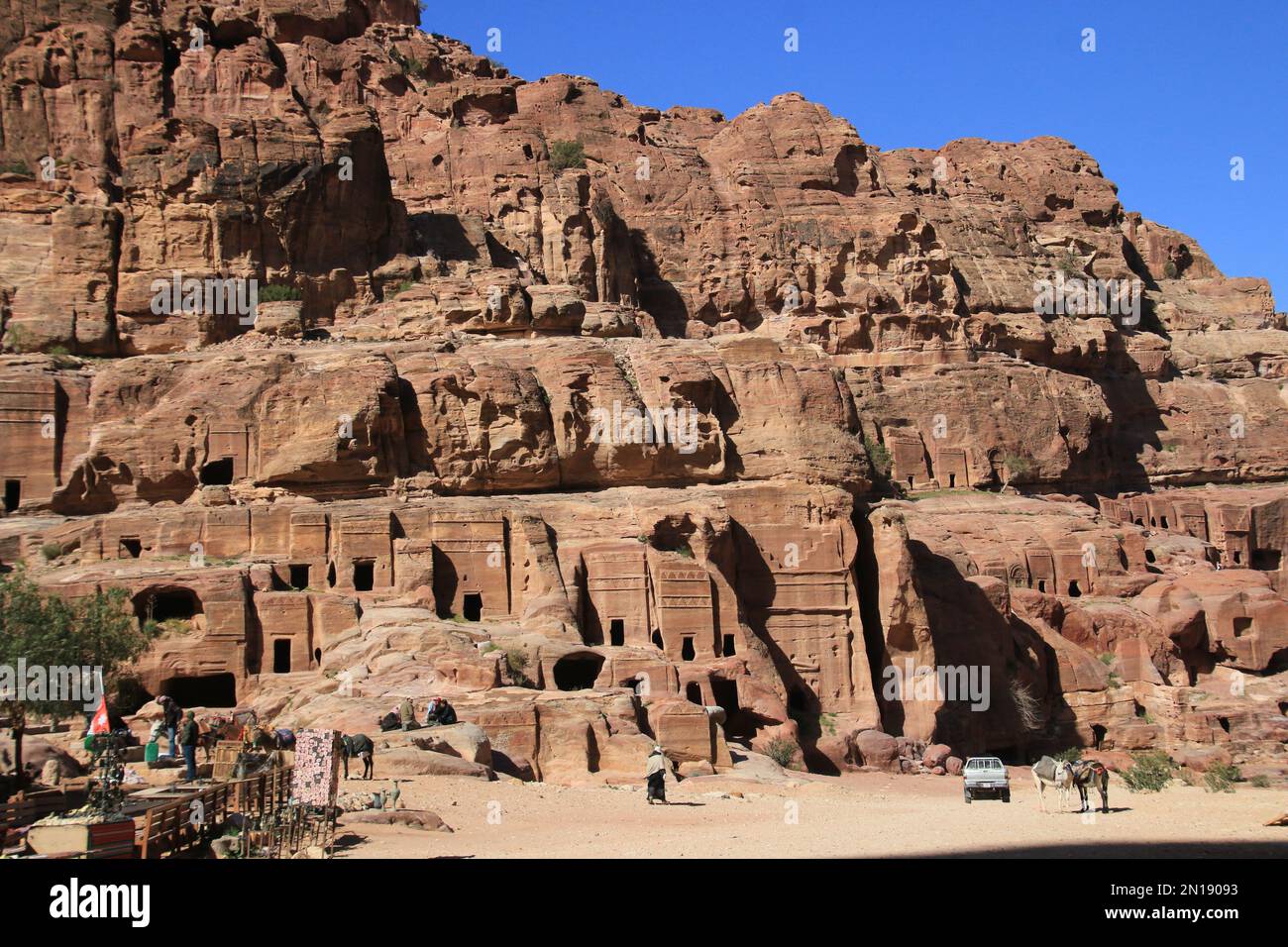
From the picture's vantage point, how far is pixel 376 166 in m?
65.7

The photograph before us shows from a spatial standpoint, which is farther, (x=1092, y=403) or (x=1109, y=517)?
(x=1092, y=403)

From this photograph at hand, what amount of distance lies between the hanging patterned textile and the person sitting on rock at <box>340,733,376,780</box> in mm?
6749

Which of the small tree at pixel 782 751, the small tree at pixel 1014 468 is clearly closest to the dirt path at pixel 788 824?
the small tree at pixel 782 751

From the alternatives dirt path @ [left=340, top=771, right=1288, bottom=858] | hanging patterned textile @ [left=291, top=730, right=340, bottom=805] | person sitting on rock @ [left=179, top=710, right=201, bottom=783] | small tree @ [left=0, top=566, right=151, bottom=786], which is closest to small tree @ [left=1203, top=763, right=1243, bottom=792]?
dirt path @ [left=340, top=771, right=1288, bottom=858]

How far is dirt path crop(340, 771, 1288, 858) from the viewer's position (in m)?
21.6

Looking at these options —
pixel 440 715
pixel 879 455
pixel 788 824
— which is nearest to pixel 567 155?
pixel 879 455

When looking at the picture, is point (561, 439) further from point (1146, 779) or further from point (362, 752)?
point (1146, 779)

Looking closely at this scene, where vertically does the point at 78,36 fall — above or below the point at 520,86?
below

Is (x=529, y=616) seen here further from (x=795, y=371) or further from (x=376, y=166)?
(x=376, y=166)

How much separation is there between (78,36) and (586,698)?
44.0 metres

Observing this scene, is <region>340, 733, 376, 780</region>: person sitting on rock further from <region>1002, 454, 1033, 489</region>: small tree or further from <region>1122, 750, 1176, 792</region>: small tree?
<region>1002, 454, 1033, 489</region>: small tree

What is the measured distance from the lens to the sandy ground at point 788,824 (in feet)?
70.6

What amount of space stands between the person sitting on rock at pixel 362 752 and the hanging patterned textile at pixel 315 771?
6.75 meters

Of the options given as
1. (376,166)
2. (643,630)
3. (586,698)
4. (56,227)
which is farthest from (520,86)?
(586,698)
